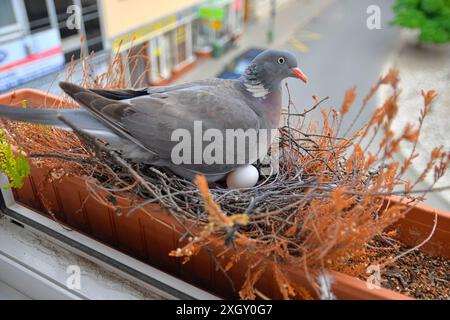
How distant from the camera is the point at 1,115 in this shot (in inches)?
27.3

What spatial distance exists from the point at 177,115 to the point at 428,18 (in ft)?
22.0

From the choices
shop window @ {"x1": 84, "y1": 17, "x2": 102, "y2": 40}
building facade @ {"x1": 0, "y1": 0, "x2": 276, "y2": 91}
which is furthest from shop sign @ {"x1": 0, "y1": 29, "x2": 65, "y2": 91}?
shop window @ {"x1": 84, "y1": 17, "x2": 102, "y2": 40}

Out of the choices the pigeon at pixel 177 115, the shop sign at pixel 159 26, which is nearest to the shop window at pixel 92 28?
A: the shop sign at pixel 159 26

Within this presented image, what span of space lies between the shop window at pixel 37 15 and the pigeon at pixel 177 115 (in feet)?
10.3

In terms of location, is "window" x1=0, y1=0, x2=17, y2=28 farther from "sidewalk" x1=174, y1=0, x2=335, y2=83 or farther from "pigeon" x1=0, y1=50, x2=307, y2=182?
"pigeon" x1=0, y1=50, x2=307, y2=182

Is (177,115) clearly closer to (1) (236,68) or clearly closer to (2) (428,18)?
(1) (236,68)

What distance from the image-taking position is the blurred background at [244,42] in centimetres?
346

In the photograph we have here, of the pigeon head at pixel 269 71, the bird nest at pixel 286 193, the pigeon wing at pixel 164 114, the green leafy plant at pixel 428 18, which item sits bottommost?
the green leafy plant at pixel 428 18

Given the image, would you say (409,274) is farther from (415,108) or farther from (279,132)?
(415,108)

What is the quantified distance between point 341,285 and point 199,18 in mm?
6508

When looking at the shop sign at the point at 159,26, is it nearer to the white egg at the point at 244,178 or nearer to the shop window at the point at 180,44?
the shop window at the point at 180,44

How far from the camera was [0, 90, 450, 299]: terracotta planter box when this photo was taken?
2.28 feet

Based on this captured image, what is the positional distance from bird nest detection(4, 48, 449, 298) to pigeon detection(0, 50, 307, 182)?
1.7 inches
